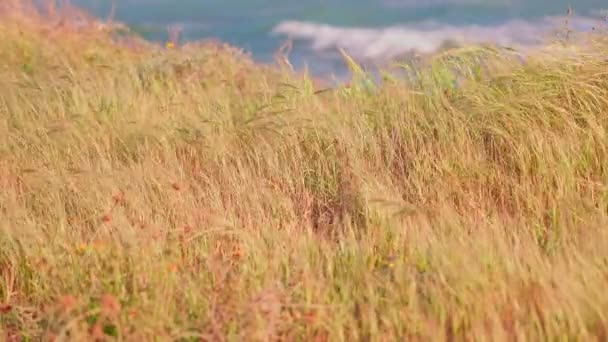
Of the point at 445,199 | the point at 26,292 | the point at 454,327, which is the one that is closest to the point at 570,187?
the point at 445,199

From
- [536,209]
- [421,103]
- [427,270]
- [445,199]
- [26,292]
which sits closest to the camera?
[427,270]

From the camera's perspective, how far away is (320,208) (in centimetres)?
401

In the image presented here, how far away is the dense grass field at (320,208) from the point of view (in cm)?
265

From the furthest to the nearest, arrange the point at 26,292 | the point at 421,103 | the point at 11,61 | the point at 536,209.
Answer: the point at 11,61
the point at 421,103
the point at 536,209
the point at 26,292

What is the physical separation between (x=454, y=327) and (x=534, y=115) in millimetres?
2128

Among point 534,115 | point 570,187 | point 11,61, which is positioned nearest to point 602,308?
point 570,187

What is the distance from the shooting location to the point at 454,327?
2596 mm

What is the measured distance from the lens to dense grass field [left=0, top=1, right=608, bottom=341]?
265 cm

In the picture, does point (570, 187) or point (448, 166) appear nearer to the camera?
point (570, 187)

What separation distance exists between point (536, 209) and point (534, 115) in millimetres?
934

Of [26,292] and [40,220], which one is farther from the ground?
[40,220]

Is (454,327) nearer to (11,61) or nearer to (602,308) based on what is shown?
(602,308)

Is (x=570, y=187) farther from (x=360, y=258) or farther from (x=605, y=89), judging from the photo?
(x=360, y=258)

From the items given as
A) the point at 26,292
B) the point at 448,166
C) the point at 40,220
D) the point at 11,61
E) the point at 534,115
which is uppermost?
the point at 11,61
